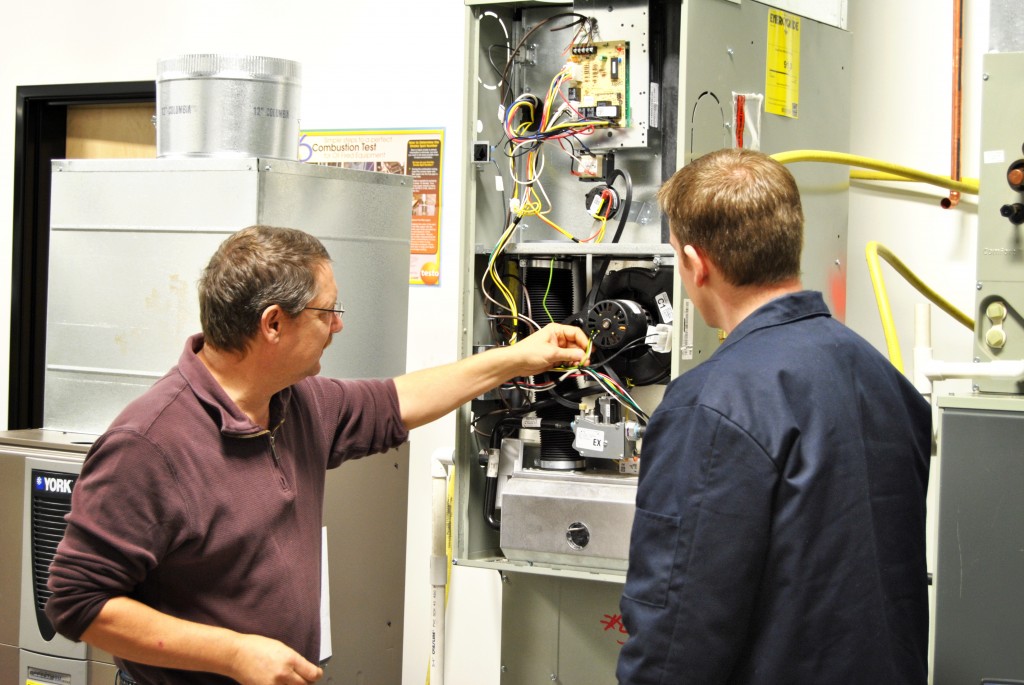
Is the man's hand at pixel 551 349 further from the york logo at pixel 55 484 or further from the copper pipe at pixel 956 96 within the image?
the copper pipe at pixel 956 96

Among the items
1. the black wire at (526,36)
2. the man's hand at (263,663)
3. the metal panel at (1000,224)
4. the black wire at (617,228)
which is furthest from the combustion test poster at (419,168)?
the man's hand at (263,663)

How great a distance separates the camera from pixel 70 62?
3.83 m

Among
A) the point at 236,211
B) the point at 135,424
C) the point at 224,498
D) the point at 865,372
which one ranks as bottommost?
the point at 224,498

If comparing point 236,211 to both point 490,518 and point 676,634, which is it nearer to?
point 490,518

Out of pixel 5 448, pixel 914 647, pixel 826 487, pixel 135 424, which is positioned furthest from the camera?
pixel 5 448

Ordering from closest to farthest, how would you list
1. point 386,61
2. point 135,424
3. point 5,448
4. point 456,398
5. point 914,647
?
point 914,647 → point 135,424 → point 456,398 → point 5,448 → point 386,61

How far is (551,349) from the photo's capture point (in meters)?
2.14

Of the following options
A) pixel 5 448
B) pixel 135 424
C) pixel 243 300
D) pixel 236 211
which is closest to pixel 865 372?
pixel 243 300

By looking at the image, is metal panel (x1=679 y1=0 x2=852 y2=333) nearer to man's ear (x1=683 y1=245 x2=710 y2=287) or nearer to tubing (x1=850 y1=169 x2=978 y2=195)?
tubing (x1=850 y1=169 x2=978 y2=195)

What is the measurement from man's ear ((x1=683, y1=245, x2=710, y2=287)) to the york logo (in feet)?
4.57

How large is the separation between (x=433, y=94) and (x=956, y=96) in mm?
1433

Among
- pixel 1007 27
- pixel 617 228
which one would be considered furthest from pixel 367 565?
pixel 1007 27

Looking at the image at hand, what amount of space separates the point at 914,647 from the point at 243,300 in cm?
107

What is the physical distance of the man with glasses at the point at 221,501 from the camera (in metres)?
1.55
